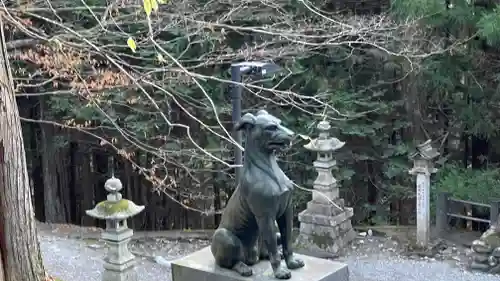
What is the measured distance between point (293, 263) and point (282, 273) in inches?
7.1

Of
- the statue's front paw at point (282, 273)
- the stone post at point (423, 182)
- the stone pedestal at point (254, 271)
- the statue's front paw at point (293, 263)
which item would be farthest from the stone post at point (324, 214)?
the statue's front paw at point (282, 273)

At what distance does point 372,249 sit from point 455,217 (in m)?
1.23

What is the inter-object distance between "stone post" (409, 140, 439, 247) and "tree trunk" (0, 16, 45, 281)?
5.32 meters

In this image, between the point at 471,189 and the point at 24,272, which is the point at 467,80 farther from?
the point at 24,272

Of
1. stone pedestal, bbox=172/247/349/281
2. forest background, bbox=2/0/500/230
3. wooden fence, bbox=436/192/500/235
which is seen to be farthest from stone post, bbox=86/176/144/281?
wooden fence, bbox=436/192/500/235

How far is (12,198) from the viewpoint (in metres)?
4.23

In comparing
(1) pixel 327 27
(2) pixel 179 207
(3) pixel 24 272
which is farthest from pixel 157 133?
(3) pixel 24 272

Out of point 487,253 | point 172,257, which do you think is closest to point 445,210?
point 487,253

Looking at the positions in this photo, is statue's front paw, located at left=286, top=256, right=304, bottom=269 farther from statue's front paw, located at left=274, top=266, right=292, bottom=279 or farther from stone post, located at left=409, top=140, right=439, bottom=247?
stone post, located at left=409, top=140, right=439, bottom=247

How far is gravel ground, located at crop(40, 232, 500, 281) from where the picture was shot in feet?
26.2

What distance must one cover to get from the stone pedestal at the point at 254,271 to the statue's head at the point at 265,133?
2.39ft

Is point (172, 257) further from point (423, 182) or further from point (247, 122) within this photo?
point (247, 122)

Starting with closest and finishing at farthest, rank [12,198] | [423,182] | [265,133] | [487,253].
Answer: [265,133] → [12,198] → [487,253] → [423,182]

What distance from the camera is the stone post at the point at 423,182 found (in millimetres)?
8508
